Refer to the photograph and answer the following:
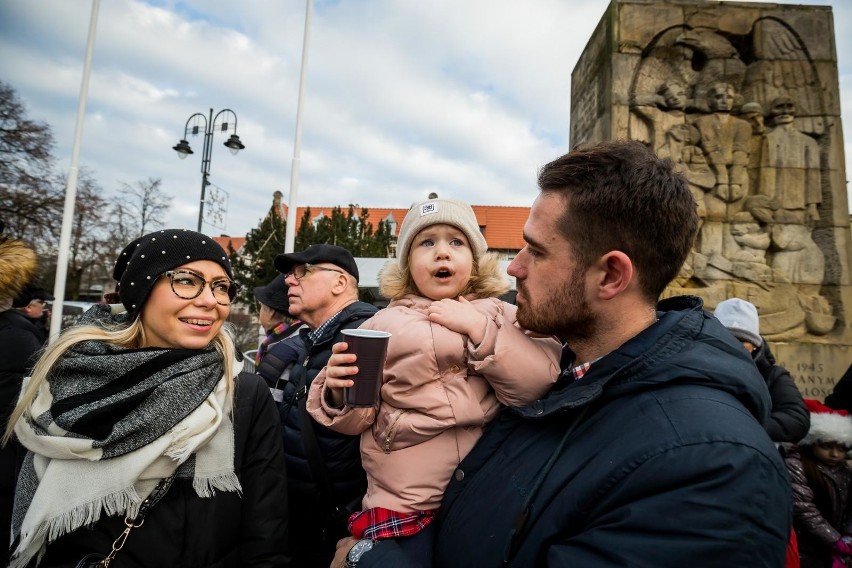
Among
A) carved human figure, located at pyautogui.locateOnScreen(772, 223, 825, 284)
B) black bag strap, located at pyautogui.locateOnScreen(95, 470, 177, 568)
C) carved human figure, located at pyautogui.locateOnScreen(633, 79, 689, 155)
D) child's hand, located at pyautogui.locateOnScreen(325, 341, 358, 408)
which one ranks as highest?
carved human figure, located at pyautogui.locateOnScreen(633, 79, 689, 155)

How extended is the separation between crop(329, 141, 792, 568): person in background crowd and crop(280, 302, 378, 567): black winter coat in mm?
754

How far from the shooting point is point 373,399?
5.10ft

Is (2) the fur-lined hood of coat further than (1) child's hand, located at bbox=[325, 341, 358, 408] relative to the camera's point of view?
Yes

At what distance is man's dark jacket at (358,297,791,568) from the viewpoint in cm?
95

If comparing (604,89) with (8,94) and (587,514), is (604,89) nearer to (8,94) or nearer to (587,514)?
(587,514)

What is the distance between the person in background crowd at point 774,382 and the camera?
3.56 m

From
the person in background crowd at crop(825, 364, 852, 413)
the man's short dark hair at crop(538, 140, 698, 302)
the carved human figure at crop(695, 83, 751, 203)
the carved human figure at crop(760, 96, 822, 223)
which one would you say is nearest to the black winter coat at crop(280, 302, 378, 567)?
the man's short dark hair at crop(538, 140, 698, 302)

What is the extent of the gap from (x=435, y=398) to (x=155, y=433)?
1.01m

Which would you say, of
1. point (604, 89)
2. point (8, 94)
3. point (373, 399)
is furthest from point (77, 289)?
point (373, 399)

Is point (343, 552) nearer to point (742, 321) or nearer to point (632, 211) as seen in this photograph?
point (632, 211)

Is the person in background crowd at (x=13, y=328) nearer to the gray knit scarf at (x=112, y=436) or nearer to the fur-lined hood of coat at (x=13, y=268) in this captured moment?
the fur-lined hood of coat at (x=13, y=268)

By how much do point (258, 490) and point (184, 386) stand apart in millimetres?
507

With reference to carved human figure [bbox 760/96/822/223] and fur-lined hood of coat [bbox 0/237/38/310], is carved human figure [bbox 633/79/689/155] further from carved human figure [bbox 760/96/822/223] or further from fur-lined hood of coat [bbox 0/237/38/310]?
fur-lined hood of coat [bbox 0/237/38/310]

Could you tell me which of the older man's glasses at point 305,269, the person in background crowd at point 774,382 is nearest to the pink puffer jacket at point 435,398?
the older man's glasses at point 305,269
